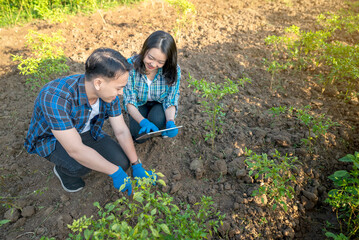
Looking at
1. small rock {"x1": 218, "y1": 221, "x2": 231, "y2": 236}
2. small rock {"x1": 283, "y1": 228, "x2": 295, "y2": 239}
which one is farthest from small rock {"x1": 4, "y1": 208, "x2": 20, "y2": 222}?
small rock {"x1": 283, "y1": 228, "x2": 295, "y2": 239}

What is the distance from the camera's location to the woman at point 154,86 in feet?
7.66

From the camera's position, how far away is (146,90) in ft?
8.95

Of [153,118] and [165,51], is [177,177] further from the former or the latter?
[165,51]

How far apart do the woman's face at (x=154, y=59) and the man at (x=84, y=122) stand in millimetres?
455

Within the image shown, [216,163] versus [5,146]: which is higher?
[216,163]

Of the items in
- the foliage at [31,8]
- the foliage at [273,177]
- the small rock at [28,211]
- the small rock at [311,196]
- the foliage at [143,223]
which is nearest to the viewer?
the foliage at [143,223]

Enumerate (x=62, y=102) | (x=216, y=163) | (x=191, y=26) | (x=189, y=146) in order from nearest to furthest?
(x=62, y=102), (x=216, y=163), (x=189, y=146), (x=191, y=26)

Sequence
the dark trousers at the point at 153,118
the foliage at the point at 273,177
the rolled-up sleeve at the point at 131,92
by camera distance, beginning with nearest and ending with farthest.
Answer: the foliage at the point at 273,177 → the rolled-up sleeve at the point at 131,92 → the dark trousers at the point at 153,118

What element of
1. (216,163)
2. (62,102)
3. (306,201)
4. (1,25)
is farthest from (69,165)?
(1,25)

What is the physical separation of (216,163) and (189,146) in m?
0.42

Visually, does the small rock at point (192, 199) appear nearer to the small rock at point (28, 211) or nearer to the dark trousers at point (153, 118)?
the dark trousers at point (153, 118)

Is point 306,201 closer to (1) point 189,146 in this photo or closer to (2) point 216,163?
(2) point 216,163

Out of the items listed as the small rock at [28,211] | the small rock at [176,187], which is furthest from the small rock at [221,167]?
the small rock at [28,211]

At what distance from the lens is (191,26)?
15.8 ft
